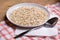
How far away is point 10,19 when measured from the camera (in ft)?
2.83

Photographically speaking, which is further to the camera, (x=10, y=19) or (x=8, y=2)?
(x=8, y=2)

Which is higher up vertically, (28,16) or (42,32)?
(28,16)

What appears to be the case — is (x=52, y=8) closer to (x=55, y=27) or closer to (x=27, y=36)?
(x=55, y=27)

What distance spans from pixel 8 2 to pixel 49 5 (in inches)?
11.1

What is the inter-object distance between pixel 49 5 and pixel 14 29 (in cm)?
34

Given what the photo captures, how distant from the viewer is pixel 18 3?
101 cm

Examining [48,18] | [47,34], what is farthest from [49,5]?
[47,34]

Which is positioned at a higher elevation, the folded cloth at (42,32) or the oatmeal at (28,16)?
the oatmeal at (28,16)

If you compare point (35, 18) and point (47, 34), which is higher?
point (35, 18)

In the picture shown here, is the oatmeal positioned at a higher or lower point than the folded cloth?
higher

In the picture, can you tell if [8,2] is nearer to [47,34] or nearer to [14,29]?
[14,29]

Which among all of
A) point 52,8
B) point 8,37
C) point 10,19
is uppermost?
point 52,8

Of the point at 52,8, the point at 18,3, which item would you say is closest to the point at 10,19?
the point at 18,3

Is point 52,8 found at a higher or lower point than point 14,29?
higher
